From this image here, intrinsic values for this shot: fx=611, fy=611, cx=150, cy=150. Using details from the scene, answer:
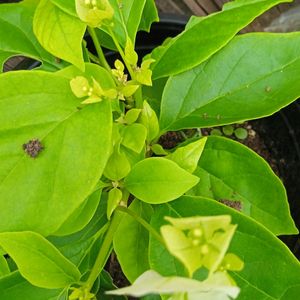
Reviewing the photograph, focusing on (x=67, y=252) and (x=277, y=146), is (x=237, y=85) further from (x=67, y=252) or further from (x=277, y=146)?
(x=277, y=146)

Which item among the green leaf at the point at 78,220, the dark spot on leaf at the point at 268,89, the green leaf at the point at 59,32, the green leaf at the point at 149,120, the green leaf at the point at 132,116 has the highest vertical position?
the green leaf at the point at 59,32

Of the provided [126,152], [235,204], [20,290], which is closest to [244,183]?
[235,204]

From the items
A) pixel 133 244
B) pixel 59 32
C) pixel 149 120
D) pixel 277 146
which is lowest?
pixel 277 146

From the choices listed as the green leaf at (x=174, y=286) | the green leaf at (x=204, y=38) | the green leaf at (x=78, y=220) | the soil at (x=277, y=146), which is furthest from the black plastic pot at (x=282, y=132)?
the green leaf at (x=174, y=286)

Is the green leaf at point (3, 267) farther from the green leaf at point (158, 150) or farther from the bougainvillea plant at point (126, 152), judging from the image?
the green leaf at point (158, 150)

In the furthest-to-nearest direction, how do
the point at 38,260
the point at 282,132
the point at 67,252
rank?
the point at 282,132, the point at 67,252, the point at 38,260

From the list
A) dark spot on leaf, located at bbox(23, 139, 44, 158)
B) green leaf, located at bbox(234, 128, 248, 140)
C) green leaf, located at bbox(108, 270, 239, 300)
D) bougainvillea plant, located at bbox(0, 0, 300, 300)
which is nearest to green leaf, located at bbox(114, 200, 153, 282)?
bougainvillea plant, located at bbox(0, 0, 300, 300)
